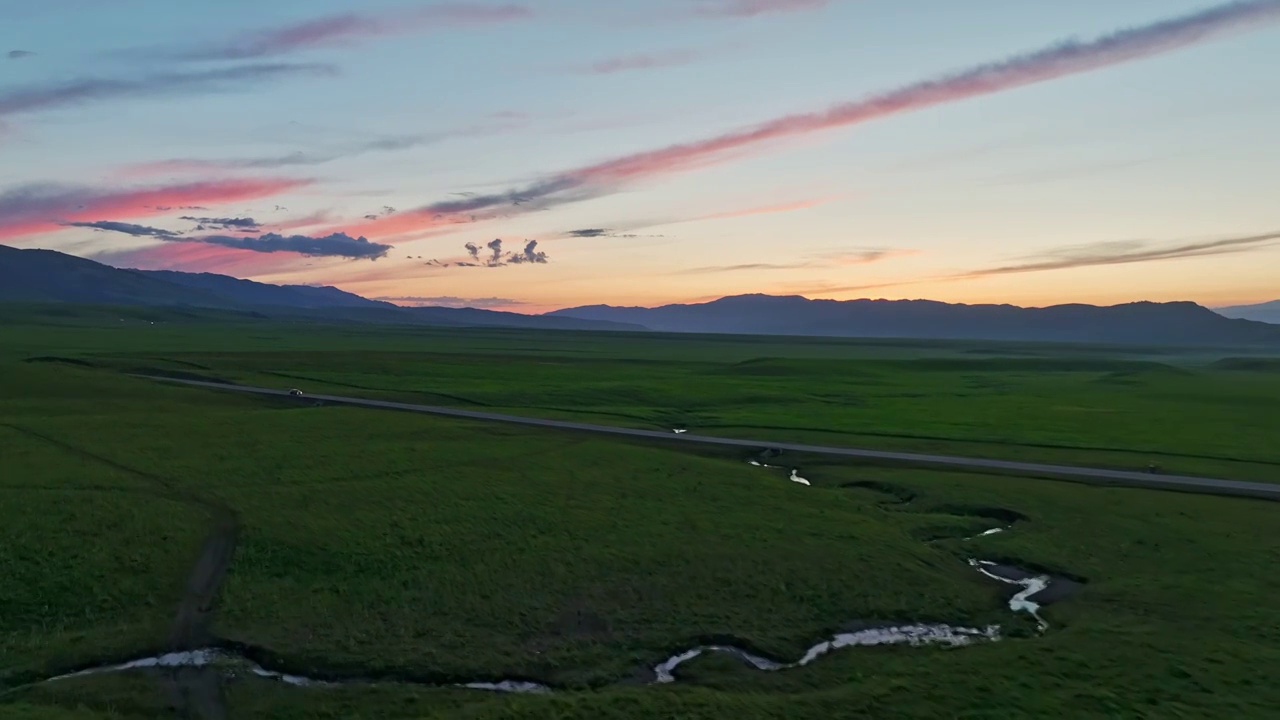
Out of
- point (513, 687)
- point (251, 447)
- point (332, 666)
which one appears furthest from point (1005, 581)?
point (251, 447)

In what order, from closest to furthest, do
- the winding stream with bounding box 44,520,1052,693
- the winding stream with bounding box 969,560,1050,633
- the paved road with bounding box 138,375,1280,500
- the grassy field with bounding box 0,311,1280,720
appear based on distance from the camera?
the grassy field with bounding box 0,311,1280,720, the winding stream with bounding box 44,520,1052,693, the winding stream with bounding box 969,560,1050,633, the paved road with bounding box 138,375,1280,500

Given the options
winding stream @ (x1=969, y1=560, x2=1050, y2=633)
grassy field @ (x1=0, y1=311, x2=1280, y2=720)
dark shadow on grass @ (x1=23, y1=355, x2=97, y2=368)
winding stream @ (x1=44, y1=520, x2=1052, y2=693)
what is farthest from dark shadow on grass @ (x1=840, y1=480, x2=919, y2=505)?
dark shadow on grass @ (x1=23, y1=355, x2=97, y2=368)

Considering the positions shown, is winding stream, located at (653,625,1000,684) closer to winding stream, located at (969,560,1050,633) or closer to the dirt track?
winding stream, located at (969,560,1050,633)

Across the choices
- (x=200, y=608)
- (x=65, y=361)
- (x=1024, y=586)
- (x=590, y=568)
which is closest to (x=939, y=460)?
(x=1024, y=586)

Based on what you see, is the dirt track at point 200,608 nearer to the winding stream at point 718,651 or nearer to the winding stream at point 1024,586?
the winding stream at point 718,651

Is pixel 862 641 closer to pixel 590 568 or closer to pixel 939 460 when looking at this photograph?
pixel 590 568

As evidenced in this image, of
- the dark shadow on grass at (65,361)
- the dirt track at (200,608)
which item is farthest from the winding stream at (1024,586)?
the dark shadow on grass at (65,361)
